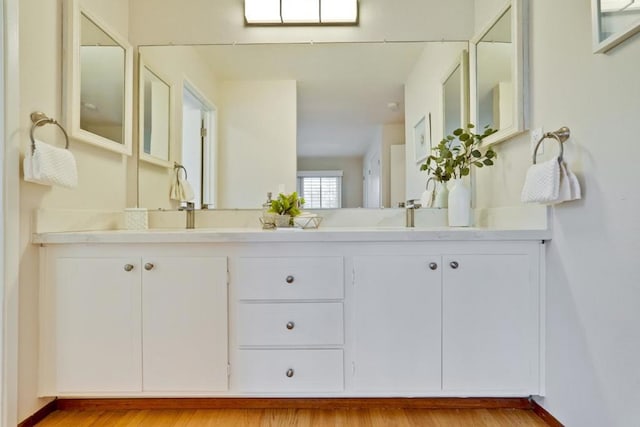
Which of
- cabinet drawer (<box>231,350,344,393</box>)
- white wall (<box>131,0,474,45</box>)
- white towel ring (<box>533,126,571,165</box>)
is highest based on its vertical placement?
white wall (<box>131,0,474,45</box>)

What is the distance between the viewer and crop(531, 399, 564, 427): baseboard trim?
1.45 m

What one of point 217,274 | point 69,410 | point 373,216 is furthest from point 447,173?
point 69,410

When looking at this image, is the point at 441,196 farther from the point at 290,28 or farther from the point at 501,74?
the point at 290,28

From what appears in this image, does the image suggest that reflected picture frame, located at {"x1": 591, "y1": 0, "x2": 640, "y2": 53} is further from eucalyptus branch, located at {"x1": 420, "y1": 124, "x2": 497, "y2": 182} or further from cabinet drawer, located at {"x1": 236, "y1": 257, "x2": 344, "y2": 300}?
cabinet drawer, located at {"x1": 236, "y1": 257, "x2": 344, "y2": 300}

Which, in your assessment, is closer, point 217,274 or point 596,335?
point 596,335

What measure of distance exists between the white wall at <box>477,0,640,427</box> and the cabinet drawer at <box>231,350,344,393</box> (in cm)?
88

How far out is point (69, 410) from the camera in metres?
1.61

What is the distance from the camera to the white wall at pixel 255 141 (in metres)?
2.11

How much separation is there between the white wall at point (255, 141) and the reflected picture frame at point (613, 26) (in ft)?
4.58

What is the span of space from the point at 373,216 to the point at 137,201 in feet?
4.47

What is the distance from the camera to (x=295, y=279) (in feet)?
5.03

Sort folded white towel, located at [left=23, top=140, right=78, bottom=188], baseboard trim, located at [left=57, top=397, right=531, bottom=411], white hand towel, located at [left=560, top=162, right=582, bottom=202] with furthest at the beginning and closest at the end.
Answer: baseboard trim, located at [left=57, top=397, right=531, bottom=411]
folded white towel, located at [left=23, top=140, right=78, bottom=188]
white hand towel, located at [left=560, top=162, right=582, bottom=202]

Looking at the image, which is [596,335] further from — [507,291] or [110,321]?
[110,321]

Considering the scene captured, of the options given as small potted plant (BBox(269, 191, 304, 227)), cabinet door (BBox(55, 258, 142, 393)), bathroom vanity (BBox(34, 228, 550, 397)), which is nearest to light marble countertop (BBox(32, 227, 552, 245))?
bathroom vanity (BBox(34, 228, 550, 397))
